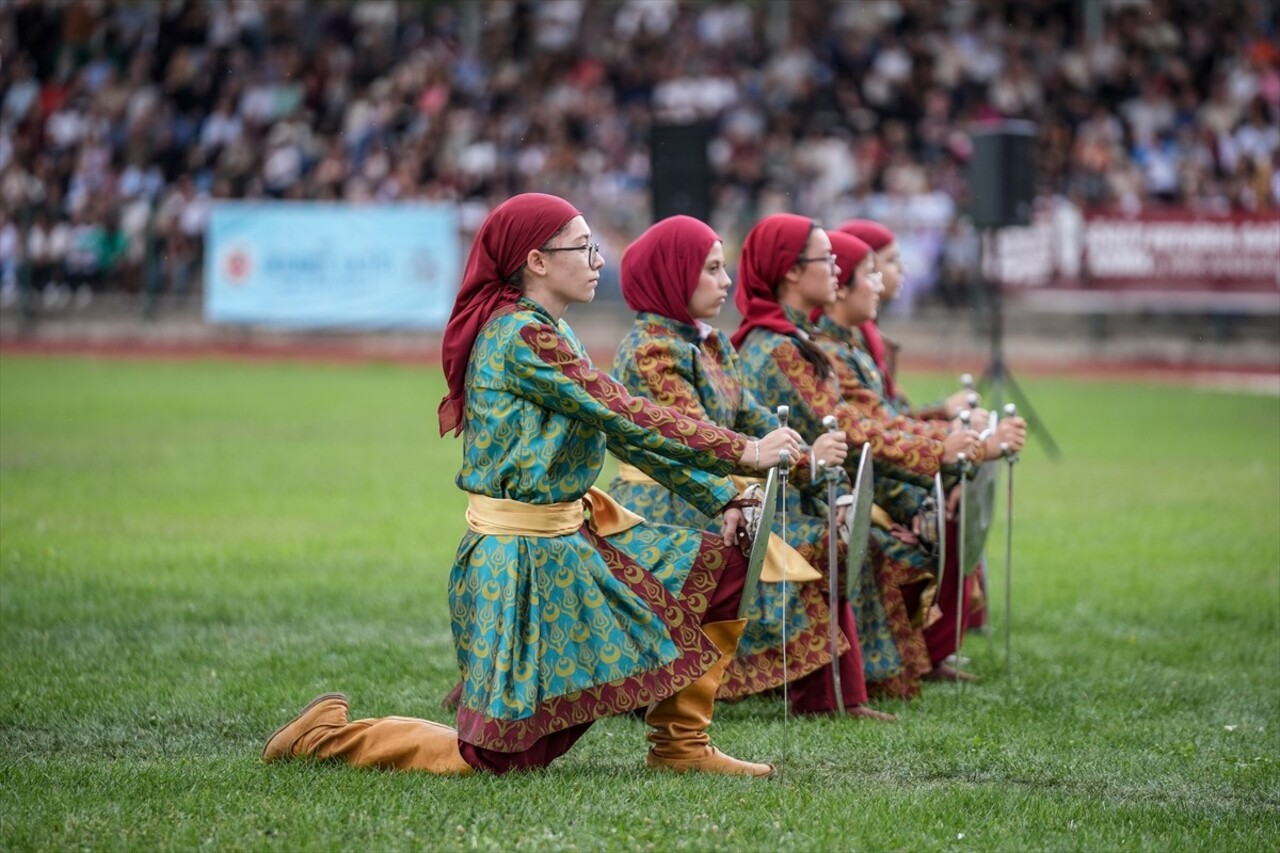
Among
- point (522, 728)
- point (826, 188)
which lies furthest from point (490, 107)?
point (522, 728)

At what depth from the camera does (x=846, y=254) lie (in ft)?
23.1

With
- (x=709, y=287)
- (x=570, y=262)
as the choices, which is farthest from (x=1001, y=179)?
(x=570, y=262)

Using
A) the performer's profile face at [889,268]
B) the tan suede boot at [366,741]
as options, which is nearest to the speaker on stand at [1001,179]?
the performer's profile face at [889,268]

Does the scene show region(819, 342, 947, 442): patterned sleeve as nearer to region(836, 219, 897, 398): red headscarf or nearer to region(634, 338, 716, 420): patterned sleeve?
region(836, 219, 897, 398): red headscarf

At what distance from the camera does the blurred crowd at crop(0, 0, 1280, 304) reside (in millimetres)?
21906

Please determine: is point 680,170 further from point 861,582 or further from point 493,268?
point 493,268

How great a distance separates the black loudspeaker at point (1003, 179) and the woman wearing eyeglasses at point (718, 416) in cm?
689

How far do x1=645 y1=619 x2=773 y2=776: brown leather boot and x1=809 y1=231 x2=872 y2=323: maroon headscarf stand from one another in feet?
6.51

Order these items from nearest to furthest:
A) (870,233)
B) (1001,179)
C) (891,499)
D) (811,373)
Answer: (811,373)
(891,499)
(870,233)
(1001,179)

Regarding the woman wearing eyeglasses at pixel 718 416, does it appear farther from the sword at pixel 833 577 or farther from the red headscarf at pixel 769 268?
the red headscarf at pixel 769 268

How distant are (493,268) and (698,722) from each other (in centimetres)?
150

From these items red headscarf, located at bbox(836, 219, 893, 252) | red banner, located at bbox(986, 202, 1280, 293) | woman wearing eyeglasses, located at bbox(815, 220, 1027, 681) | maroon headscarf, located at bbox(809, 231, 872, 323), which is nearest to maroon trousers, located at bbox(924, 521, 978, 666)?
woman wearing eyeglasses, located at bbox(815, 220, 1027, 681)

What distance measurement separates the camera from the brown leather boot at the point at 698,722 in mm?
5285

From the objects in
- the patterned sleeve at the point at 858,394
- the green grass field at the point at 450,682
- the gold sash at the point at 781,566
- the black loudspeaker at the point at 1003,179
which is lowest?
the green grass field at the point at 450,682
